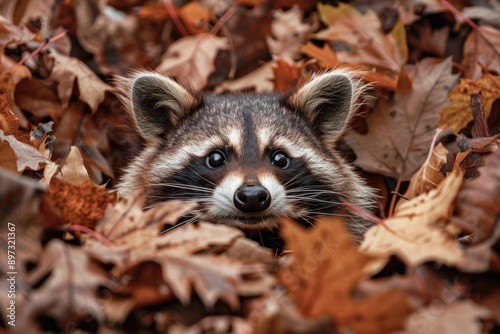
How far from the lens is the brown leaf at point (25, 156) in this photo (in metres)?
4.18

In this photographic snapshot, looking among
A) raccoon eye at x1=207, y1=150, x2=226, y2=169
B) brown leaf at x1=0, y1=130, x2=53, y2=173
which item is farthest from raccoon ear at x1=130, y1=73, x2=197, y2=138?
brown leaf at x1=0, y1=130, x2=53, y2=173

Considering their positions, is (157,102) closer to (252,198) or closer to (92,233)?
(252,198)

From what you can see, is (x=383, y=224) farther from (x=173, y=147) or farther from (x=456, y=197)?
(x=173, y=147)

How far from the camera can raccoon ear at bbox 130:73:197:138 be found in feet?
17.0

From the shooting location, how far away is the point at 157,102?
17.4 ft

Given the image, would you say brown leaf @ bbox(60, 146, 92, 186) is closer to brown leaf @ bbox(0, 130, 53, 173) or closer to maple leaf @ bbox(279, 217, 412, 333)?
brown leaf @ bbox(0, 130, 53, 173)

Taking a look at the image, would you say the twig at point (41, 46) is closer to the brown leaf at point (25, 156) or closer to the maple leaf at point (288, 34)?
the brown leaf at point (25, 156)

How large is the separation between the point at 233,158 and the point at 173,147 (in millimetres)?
586

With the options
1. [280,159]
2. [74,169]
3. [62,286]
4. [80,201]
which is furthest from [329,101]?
[62,286]

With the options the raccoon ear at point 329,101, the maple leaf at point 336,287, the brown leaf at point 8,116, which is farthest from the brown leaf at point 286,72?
the maple leaf at point 336,287

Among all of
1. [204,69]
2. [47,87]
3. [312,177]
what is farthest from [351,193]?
[47,87]

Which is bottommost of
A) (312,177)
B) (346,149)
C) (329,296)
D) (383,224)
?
(346,149)

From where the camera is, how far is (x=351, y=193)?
16.9ft

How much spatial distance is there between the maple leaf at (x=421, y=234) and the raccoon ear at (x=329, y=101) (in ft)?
5.25
